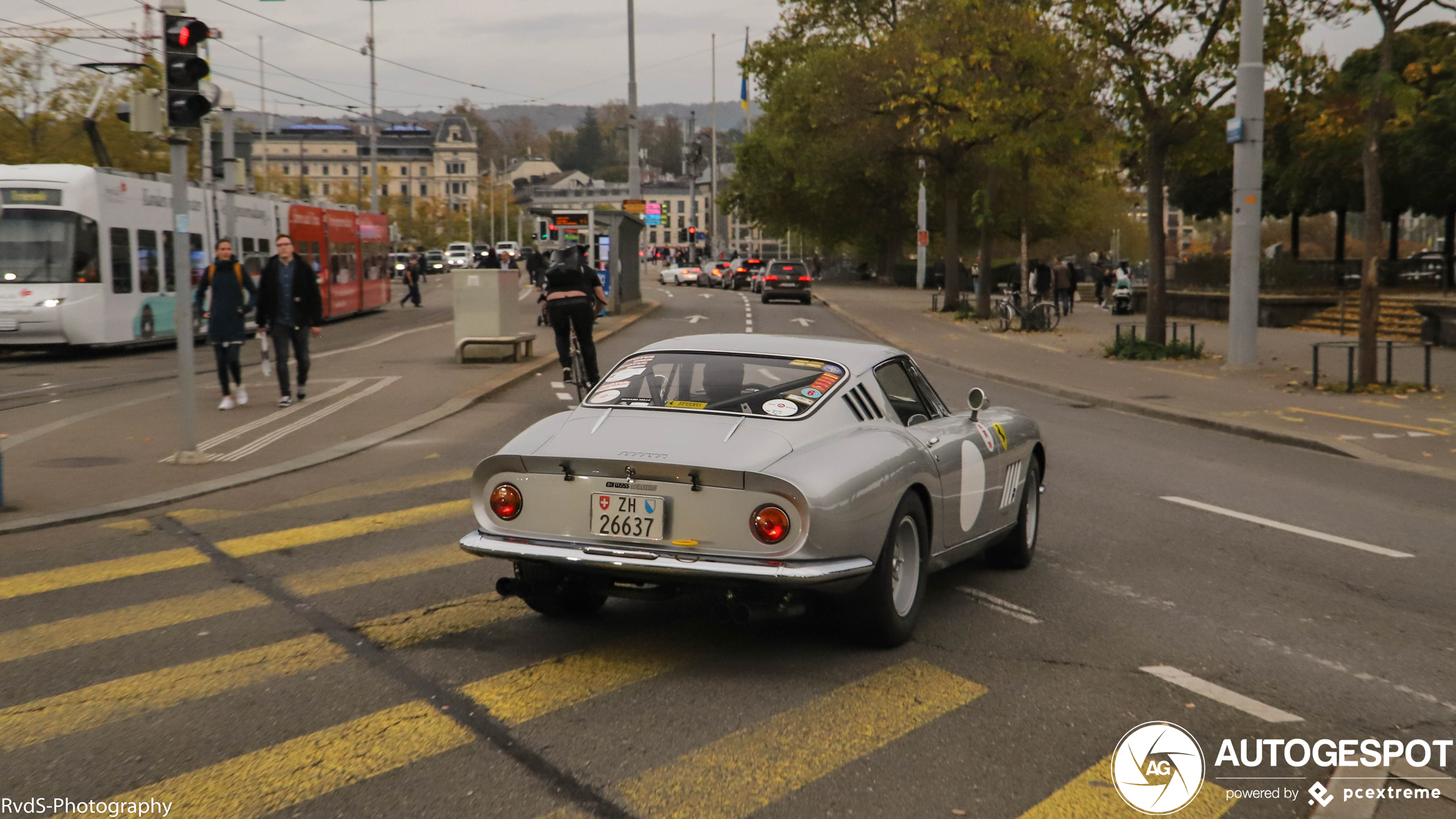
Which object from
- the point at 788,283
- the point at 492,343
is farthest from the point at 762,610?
the point at 788,283

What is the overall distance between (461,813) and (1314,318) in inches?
1320

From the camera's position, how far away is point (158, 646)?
19.3 ft

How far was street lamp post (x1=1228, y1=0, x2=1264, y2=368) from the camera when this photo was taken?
66.6 feet

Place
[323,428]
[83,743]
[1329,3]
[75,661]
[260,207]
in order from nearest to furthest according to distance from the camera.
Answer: [83,743], [75,661], [323,428], [1329,3], [260,207]

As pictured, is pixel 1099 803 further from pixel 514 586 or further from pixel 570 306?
pixel 570 306

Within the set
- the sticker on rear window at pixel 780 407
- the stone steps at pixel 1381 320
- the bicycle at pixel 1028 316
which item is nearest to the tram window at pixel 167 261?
the bicycle at pixel 1028 316

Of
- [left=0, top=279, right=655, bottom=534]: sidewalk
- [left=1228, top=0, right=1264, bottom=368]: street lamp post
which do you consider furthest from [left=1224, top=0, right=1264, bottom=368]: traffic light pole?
[left=0, top=279, right=655, bottom=534]: sidewalk

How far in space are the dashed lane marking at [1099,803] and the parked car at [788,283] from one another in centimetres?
4631

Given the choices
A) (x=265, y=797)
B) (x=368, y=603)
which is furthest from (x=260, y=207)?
(x=265, y=797)

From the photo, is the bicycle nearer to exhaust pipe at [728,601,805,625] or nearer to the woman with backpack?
the woman with backpack

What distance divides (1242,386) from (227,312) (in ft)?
45.1

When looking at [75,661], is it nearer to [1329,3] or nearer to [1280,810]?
[1280,810]

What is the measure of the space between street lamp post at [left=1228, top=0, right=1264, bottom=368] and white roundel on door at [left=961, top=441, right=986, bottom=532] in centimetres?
1511

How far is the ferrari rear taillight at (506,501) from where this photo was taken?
564cm
